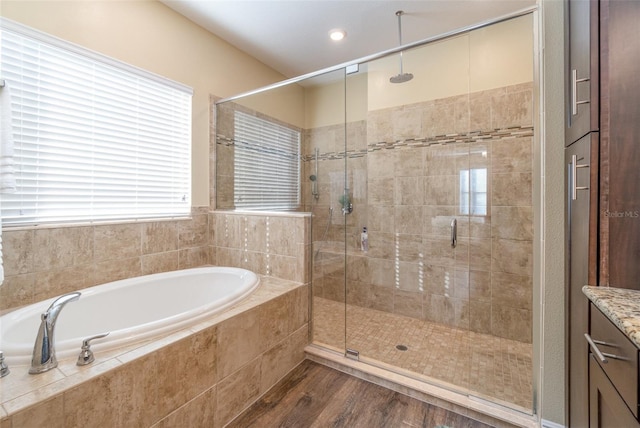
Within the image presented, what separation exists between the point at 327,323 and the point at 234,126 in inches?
83.1

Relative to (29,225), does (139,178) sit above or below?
above

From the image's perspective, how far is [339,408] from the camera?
1.54 m

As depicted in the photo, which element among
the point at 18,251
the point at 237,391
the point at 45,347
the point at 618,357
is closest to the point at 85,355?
the point at 45,347

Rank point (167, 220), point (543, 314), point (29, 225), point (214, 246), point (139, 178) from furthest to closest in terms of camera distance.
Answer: point (214, 246) → point (167, 220) → point (139, 178) → point (29, 225) → point (543, 314)

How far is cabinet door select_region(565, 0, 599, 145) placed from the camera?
0.98m

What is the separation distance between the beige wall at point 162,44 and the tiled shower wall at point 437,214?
1.10 meters

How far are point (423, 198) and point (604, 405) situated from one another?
185 cm

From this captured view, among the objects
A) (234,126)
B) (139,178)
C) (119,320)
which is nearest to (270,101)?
(234,126)

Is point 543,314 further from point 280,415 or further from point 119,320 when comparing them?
A: point 119,320

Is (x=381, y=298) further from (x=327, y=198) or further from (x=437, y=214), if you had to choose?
(x=327, y=198)

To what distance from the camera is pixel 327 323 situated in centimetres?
232

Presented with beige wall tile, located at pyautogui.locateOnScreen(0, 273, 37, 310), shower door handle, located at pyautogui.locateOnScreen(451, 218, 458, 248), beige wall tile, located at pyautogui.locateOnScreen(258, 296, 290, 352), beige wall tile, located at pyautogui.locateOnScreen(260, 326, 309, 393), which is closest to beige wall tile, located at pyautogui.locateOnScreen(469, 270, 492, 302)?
shower door handle, located at pyautogui.locateOnScreen(451, 218, 458, 248)

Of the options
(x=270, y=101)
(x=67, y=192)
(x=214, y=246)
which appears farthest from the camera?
(x=270, y=101)

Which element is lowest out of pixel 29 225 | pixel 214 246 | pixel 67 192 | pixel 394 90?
pixel 214 246
